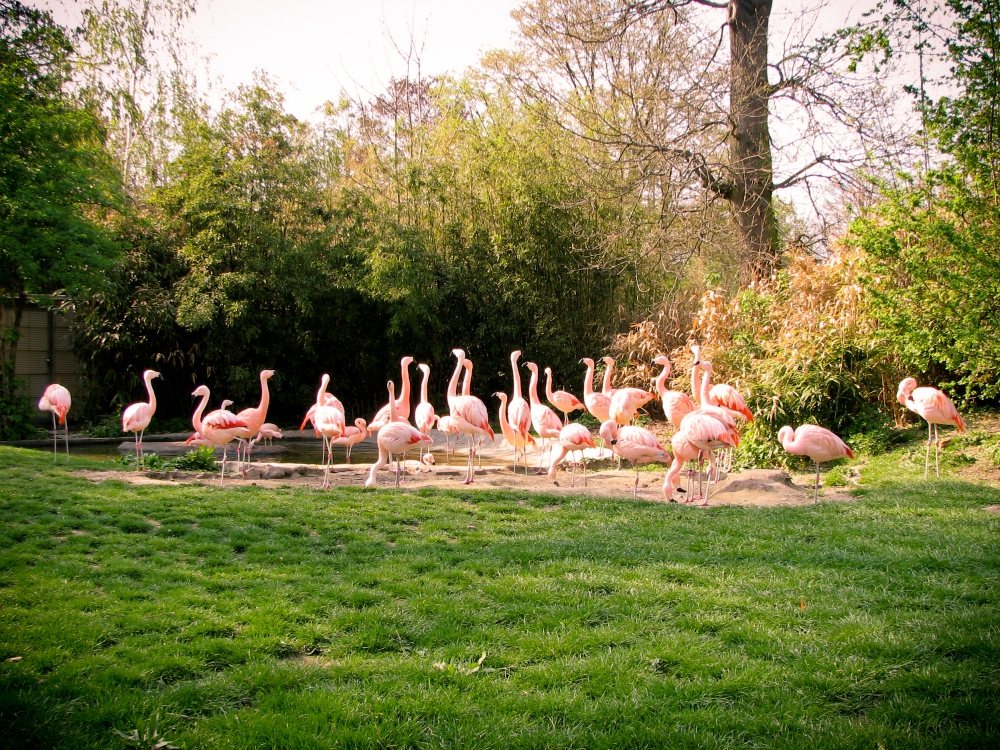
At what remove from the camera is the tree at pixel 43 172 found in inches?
374

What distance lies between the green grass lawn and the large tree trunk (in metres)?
6.72

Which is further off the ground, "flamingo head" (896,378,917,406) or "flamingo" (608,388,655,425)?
"flamingo head" (896,378,917,406)

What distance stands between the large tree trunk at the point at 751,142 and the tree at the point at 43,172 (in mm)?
9246

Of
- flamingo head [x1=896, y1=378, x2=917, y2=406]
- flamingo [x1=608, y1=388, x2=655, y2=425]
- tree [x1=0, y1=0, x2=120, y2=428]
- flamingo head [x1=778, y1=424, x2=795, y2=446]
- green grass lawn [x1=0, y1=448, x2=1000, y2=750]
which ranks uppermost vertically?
tree [x1=0, y1=0, x2=120, y2=428]

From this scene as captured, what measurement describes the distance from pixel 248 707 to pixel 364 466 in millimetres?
6069

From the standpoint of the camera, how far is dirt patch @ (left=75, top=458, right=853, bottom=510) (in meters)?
6.77

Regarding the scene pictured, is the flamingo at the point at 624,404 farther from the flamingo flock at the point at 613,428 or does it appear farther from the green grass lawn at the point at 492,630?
the green grass lawn at the point at 492,630

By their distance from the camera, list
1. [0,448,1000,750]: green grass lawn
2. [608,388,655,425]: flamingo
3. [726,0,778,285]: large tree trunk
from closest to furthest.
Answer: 1. [0,448,1000,750]: green grass lawn
2. [608,388,655,425]: flamingo
3. [726,0,778,285]: large tree trunk

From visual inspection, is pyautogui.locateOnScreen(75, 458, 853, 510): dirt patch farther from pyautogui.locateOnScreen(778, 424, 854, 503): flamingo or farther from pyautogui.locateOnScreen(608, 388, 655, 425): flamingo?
pyautogui.locateOnScreen(608, 388, 655, 425): flamingo

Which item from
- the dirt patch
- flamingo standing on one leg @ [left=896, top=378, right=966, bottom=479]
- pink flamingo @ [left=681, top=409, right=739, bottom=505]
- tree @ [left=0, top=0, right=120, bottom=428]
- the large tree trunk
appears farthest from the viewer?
the large tree trunk

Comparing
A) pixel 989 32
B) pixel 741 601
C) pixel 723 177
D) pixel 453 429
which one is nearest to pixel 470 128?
pixel 723 177

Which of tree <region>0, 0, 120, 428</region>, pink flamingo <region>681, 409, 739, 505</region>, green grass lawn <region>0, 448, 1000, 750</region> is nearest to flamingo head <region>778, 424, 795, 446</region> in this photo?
pink flamingo <region>681, 409, 739, 505</region>

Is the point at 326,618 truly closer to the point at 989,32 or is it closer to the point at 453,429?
the point at 453,429

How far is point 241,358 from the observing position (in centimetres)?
1362
